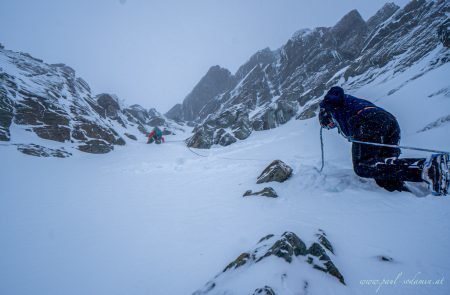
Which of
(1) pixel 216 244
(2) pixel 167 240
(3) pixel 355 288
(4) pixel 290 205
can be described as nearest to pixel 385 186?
(4) pixel 290 205

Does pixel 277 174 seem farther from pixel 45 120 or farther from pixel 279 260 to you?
pixel 45 120

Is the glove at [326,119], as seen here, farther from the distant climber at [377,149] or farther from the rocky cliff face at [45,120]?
the rocky cliff face at [45,120]

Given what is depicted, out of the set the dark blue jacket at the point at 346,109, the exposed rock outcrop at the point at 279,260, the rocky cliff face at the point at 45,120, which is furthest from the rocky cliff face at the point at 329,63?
the exposed rock outcrop at the point at 279,260

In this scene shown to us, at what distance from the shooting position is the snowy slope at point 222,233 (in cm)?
279

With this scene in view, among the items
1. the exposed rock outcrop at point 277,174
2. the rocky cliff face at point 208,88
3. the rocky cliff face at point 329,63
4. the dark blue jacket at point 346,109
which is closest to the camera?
the dark blue jacket at point 346,109

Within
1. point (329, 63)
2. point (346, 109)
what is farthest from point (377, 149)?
point (329, 63)

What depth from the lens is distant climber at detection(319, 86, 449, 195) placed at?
10.0 ft

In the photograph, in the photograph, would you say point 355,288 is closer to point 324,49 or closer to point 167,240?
point 167,240

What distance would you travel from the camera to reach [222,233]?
15.1ft

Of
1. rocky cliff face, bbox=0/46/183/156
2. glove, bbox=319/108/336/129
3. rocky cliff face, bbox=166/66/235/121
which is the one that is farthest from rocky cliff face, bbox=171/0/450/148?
glove, bbox=319/108/336/129

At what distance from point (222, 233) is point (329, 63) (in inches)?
2168

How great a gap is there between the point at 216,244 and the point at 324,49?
204 ft

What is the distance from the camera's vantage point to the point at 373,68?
96.0 ft

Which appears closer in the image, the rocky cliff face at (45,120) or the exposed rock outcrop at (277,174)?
the exposed rock outcrop at (277,174)
